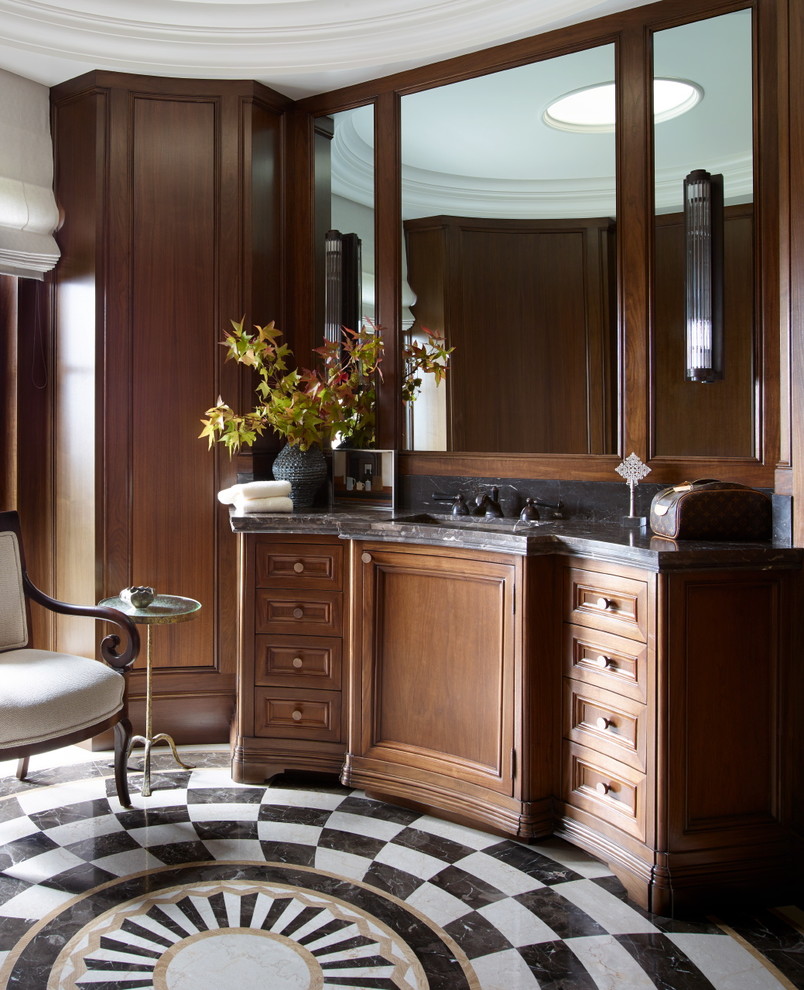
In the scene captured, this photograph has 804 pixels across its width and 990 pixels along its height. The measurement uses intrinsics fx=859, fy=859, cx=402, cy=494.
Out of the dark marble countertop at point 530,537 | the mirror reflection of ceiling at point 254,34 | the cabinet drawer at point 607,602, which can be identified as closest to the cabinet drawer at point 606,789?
the cabinet drawer at point 607,602

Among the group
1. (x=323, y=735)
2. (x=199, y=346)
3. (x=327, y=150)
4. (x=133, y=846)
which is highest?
(x=327, y=150)

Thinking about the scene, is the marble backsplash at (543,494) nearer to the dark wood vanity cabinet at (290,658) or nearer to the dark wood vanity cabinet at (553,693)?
the dark wood vanity cabinet at (553,693)

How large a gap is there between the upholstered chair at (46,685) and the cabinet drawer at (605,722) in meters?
1.44

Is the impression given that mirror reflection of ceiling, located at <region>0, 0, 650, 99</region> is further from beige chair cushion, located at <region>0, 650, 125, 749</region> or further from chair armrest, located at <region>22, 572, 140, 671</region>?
beige chair cushion, located at <region>0, 650, 125, 749</region>

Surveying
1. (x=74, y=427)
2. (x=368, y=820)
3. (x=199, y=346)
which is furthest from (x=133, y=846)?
(x=199, y=346)

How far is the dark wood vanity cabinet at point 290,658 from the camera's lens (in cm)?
310

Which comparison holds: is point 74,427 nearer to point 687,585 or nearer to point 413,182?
point 413,182

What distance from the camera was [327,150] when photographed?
3.73m

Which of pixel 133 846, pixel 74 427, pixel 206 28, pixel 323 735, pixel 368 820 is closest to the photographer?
pixel 133 846

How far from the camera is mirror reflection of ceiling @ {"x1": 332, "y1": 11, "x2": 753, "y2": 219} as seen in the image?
9.12 feet

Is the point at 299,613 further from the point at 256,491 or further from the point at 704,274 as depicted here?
the point at 704,274

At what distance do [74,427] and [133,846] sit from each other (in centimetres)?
170

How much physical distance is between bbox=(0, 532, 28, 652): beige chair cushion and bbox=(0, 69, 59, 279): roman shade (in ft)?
3.78

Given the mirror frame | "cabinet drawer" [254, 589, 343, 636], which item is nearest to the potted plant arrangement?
the mirror frame
